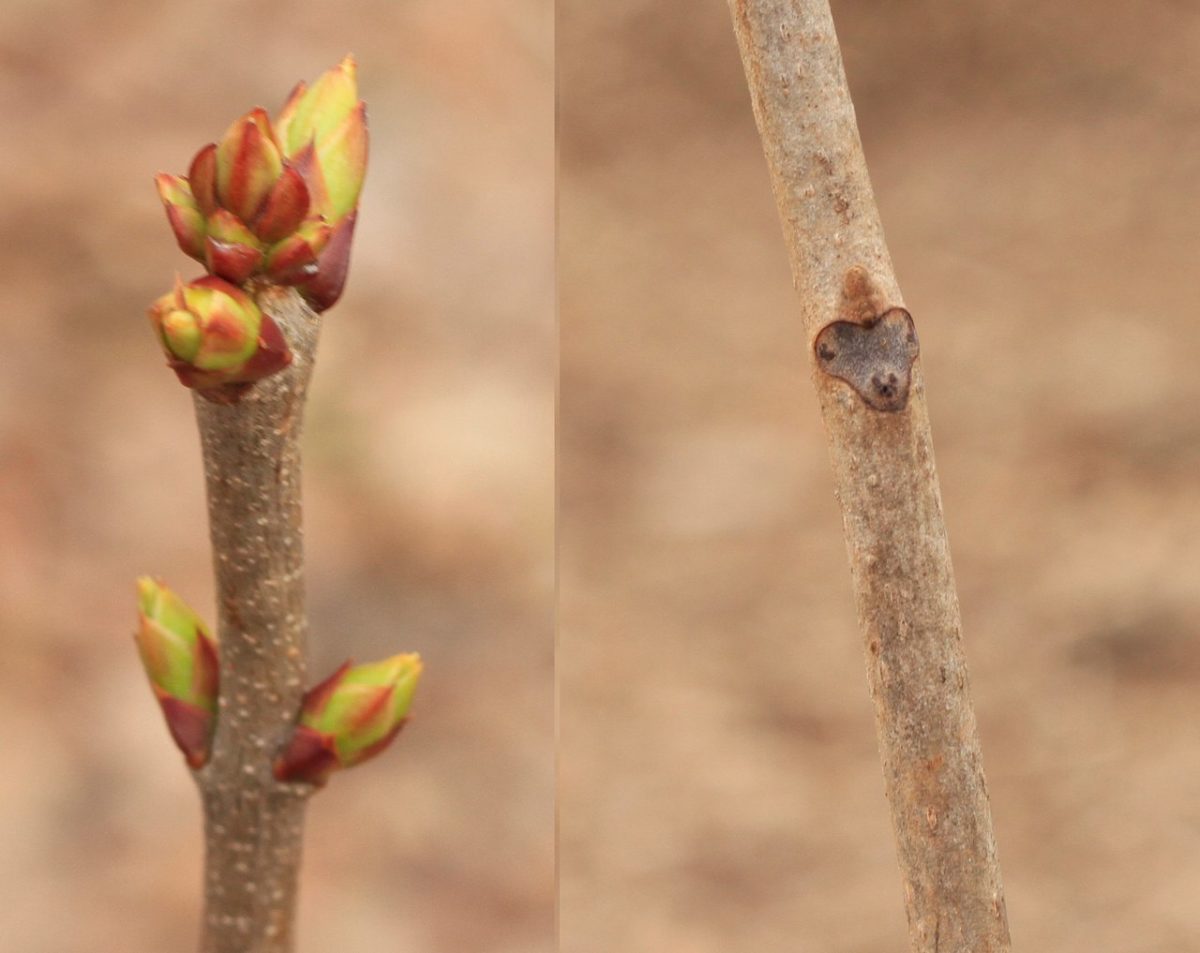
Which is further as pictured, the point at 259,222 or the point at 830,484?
the point at 830,484

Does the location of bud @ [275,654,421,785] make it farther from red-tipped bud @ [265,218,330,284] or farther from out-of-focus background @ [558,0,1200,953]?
out-of-focus background @ [558,0,1200,953]

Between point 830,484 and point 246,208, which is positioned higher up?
point 830,484

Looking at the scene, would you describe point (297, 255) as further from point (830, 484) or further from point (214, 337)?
point (830, 484)

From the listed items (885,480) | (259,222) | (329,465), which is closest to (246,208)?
(259,222)

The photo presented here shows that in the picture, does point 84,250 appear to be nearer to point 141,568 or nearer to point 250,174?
point 141,568

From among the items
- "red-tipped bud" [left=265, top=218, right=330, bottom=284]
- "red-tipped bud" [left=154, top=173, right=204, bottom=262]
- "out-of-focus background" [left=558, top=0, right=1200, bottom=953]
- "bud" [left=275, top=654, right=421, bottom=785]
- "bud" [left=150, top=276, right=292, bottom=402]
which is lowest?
"bud" [left=275, top=654, right=421, bottom=785]

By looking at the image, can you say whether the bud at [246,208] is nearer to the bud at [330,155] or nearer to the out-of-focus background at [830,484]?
the bud at [330,155]

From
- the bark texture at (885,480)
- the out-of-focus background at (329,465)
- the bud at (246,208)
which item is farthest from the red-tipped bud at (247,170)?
the out-of-focus background at (329,465)

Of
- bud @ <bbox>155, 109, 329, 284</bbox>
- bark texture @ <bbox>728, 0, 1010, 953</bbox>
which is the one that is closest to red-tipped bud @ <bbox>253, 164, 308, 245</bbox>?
bud @ <bbox>155, 109, 329, 284</bbox>
